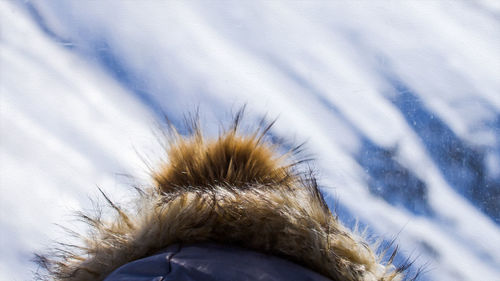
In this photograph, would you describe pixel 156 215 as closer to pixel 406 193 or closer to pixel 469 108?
pixel 406 193

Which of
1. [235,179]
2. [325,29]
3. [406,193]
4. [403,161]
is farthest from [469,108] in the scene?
[235,179]

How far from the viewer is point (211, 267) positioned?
52 cm

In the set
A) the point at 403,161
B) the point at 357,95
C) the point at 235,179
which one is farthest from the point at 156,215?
the point at 357,95

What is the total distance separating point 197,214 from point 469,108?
5270 mm

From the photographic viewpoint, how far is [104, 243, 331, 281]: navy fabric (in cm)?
51

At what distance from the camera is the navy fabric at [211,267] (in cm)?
51

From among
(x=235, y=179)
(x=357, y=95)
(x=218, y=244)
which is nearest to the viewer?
(x=218, y=244)

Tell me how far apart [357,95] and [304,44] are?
4.81 feet

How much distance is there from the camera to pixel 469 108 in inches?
204

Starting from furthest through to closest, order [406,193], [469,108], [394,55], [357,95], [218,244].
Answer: [357,95] < [394,55] < [469,108] < [406,193] < [218,244]

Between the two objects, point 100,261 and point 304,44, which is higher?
point 304,44

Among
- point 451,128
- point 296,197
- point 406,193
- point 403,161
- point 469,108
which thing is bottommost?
point 296,197

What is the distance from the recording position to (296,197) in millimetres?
624

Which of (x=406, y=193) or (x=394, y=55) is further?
(x=394, y=55)
